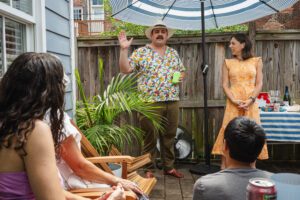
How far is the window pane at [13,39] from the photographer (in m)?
2.39

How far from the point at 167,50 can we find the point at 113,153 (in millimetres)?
1433

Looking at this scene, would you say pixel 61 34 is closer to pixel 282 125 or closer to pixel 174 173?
pixel 174 173

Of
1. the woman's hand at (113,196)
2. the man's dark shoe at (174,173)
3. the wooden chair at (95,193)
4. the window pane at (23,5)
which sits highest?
the window pane at (23,5)

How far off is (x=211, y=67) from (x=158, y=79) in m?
0.99

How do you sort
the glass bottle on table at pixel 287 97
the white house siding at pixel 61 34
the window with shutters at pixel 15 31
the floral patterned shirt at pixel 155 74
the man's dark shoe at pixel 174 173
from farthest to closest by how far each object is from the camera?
1. the glass bottle on table at pixel 287 97
2. the man's dark shoe at pixel 174 173
3. the floral patterned shirt at pixel 155 74
4. the white house siding at pixel 61 34
5. the window with shutters at pixel 15 31

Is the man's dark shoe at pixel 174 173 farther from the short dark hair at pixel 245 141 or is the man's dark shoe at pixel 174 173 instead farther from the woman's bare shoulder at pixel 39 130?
the woman's bare shoulder at pixel 39 130

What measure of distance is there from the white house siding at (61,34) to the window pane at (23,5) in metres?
0.18

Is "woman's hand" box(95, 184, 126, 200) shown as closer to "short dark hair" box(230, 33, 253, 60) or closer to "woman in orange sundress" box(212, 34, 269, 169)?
"woman in orange sundress" box(212, 34, 269, 169)

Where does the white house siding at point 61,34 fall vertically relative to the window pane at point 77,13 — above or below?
below

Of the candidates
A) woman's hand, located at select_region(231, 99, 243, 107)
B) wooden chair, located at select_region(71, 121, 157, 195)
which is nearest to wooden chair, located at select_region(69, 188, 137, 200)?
wooden chair, located at select_region(71, 121, 157, 195)

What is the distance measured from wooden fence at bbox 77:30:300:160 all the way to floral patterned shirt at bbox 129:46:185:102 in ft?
2.10

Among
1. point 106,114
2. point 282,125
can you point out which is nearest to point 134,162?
point 106,114

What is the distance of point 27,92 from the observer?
127 cm

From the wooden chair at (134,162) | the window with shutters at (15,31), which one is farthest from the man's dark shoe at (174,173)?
the window with shutters at (15,31)
